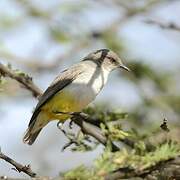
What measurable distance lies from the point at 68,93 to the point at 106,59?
2.17 feet

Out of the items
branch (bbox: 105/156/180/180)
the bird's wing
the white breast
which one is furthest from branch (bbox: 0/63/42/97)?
branch (bbox: 105/156/180/180)

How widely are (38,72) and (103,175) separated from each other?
4.14 metres

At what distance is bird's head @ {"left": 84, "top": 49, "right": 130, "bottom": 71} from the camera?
16.4 feet

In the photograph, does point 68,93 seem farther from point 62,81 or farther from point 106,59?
point 106,59

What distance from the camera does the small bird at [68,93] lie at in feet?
14.4

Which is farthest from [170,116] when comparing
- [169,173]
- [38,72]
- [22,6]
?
[169,173]

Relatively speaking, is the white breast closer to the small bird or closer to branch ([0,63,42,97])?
the small bird

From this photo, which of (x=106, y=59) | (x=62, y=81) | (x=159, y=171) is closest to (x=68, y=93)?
(x=62, y=81)

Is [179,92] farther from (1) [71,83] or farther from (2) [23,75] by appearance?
(2) [23,75]

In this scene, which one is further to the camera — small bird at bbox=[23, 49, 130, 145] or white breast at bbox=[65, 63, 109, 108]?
small bird at bbox=[23, 49, 130, 145]

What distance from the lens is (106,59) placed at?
16.9ft

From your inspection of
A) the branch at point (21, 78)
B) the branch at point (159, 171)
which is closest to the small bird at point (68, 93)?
the branch at point (21, 78)

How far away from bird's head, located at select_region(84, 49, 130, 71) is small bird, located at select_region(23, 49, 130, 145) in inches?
1.0

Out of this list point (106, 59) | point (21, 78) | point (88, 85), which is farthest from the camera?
point (106, 59)
